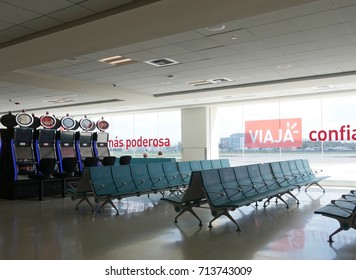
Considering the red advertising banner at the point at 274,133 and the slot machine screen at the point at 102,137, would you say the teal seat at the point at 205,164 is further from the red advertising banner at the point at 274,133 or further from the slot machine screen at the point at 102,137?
the red advertising banner at the point at 274,133

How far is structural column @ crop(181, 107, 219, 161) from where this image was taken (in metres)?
13.7

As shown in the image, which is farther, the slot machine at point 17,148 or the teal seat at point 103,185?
the slot machine at point 17,148

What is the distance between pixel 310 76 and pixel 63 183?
7.00 m

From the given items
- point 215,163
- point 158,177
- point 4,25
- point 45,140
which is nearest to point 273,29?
point 4,25

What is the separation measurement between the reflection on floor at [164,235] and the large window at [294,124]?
553 centimetres

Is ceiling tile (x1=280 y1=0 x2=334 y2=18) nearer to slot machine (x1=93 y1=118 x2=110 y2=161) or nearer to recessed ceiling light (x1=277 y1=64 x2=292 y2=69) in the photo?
recessed ceiling light (x1=277 y1=64 x2=292 y2=69)

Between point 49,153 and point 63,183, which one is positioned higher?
point 49,153

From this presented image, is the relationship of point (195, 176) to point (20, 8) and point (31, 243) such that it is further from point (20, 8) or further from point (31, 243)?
point (20, 8)

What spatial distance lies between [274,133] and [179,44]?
8168 millimetres

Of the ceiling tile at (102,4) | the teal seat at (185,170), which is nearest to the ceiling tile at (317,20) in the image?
the ceiling tile at (102,4)

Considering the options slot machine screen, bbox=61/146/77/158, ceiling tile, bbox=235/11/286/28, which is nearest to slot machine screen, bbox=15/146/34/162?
slot machine screen, bbox=61/146/77/158

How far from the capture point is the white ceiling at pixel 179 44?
436cm

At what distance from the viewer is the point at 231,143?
15.1m
